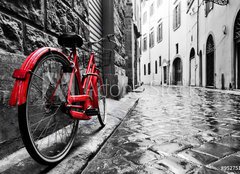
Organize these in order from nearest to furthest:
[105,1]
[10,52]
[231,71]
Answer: [10,52] < [105,1] < [231,71]

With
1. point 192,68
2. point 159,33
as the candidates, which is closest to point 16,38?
point 192,68

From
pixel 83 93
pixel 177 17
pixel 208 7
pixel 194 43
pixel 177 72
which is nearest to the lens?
pixel 83 93

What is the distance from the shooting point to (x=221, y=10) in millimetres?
10695

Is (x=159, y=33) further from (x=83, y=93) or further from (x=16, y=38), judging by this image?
(x=16, y=38)

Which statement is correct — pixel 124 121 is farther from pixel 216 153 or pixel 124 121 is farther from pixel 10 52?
pixel 10 52

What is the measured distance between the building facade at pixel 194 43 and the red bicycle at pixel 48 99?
9.07 metres

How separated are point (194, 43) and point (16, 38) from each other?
594 inches

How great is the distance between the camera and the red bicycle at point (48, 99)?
1.30 m

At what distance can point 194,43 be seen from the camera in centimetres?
1534

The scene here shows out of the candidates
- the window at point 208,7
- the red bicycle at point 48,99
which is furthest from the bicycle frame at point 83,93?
the window at point 208,7

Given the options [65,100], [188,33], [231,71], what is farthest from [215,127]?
[188,33]

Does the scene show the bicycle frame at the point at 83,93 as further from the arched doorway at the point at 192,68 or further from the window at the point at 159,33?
the window at the point at 159,33

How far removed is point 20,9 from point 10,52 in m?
0.39

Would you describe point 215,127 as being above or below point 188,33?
below
